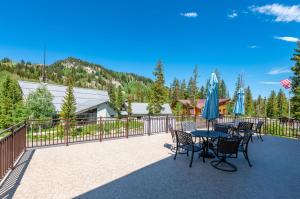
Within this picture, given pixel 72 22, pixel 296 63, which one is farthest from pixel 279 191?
pixel 72 22

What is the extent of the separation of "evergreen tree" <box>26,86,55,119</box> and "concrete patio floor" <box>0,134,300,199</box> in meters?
16.7

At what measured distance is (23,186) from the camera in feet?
12.1

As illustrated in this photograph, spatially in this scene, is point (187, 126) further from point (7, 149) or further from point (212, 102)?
point (7, 149)

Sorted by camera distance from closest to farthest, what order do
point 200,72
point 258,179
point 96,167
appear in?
point 258,179 → point 96,167 → point 200,72

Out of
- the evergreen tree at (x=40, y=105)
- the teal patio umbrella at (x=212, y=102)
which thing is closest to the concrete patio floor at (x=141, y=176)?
the teal patio umbrella at (x=212, y=102)

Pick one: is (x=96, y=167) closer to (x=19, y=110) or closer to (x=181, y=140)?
(x=181, y=140)

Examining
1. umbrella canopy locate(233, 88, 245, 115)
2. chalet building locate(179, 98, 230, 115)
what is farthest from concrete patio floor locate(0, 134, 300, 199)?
chalet building locate(179, 98, 230, 115)

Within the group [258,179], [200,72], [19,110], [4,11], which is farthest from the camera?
[200,72]

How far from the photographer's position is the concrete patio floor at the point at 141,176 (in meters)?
3.56

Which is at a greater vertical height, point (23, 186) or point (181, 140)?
point (181, 140)

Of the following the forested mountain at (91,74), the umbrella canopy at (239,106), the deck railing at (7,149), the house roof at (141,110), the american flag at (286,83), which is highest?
the forested mountain at (91,74)

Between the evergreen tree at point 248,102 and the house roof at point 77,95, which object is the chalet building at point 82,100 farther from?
the evergreen tree at point 248,102

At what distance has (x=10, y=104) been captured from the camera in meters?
22.0

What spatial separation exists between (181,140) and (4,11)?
32.1 m
